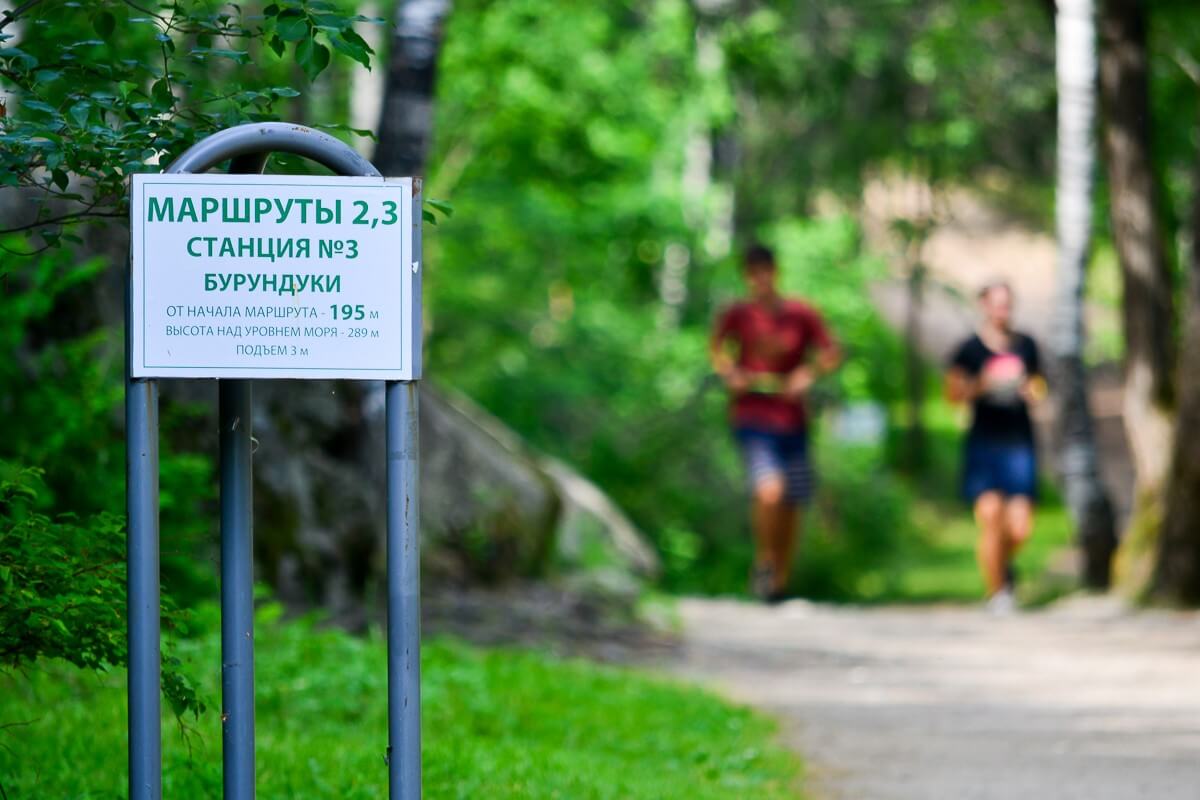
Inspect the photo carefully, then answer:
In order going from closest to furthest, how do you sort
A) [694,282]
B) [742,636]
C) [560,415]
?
[742,636] → [560,415] → [694,282]

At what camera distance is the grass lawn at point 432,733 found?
5.08m

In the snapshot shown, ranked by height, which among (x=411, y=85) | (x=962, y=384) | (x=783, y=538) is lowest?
(x=783, y=538)

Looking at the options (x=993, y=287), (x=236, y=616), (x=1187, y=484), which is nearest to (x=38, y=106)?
(x=236, y=616)

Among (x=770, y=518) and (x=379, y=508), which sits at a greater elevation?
(x=379, y=508)

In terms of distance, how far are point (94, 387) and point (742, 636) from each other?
4.18 metres

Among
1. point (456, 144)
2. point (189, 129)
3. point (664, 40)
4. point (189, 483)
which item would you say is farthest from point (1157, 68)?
point (189, 129)

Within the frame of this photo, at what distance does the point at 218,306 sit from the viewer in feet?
11.7

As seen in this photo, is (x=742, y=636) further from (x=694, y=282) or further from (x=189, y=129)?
(x=694, y=282)

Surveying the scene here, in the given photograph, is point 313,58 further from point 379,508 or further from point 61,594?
point 379,508

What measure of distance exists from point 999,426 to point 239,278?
8199 millimetres

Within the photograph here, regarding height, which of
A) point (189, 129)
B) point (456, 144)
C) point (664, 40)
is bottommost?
point (189, 129)

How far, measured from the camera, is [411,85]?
832 cm

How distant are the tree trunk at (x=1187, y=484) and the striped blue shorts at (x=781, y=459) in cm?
229

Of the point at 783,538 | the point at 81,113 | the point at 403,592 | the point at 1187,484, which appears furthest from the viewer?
the point at 783,538
